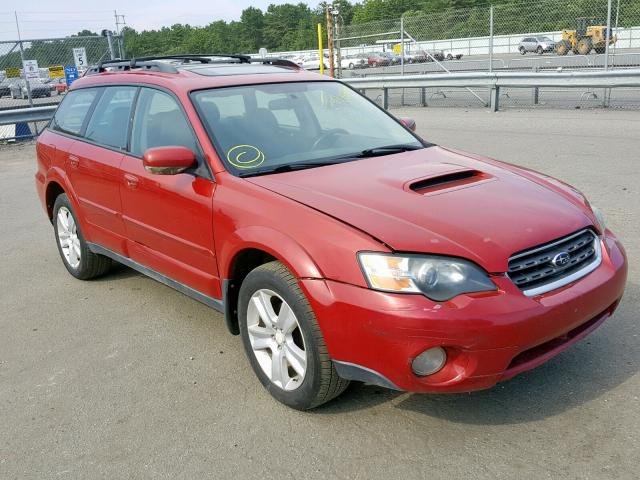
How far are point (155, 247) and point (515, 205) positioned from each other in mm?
2304

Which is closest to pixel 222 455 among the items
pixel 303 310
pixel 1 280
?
pixel 303 310

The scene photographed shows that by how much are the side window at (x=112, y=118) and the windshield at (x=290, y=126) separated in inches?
32.0

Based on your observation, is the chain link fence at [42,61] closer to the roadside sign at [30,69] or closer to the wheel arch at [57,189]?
the roadside sign at [30,69]

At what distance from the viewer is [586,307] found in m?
3.01

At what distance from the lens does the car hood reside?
9.48ft

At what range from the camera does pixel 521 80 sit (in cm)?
1398

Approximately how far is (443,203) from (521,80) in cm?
1186

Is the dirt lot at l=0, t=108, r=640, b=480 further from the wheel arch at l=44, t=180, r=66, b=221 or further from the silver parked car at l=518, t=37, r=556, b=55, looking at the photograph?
the silver parked car at l=518, t=37, r=556, b=55

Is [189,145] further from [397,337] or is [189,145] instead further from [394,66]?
[394,66]

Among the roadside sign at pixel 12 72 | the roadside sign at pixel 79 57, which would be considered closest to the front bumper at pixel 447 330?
the roadside sign at pixel 12 72

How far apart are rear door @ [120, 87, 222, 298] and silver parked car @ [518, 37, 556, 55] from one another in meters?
18.9

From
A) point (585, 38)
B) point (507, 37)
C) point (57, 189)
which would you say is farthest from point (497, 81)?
point (57, 189)

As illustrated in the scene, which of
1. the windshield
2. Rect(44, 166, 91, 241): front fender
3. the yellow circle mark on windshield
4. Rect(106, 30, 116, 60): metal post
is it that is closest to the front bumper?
the yellow circle mark on windshield

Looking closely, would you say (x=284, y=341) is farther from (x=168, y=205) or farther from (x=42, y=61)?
(x=42, y=61)
